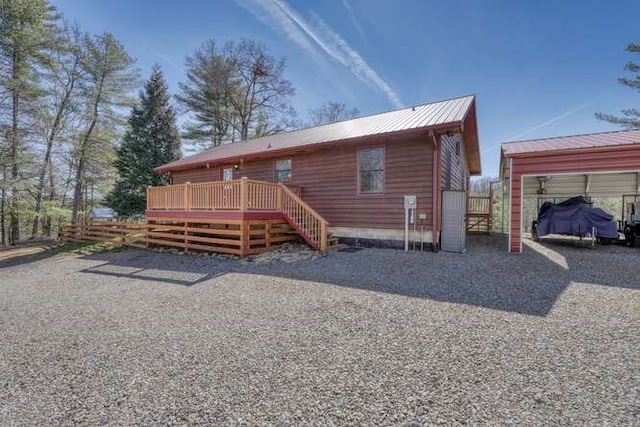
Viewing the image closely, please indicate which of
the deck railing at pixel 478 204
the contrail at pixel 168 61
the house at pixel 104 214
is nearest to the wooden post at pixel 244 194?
the deck railing at pixel 478 204

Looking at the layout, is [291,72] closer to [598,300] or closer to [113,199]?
[113,199]

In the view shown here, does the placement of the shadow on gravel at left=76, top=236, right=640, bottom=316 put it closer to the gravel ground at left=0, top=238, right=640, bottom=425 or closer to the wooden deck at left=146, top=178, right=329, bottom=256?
the gravel ground at left=0, top=238, right=640, bottom=425

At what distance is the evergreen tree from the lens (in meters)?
15.5

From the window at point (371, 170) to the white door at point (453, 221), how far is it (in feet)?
6.08

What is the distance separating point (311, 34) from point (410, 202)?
11611mm

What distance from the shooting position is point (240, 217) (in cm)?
795

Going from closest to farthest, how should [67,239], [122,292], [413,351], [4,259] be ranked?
1. [413,351]
2. [122,292]
3. [4,259]
4. [67,239]

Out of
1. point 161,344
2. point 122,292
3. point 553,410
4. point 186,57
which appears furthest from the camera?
point 186,57

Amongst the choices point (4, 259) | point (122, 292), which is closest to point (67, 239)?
point (4, 259)

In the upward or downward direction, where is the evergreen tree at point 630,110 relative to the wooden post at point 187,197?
upward

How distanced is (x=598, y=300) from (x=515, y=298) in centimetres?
108

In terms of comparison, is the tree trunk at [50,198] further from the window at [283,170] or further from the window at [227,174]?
the window at [283,170]

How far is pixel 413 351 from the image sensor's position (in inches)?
107

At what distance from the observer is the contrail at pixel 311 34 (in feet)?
41.3
